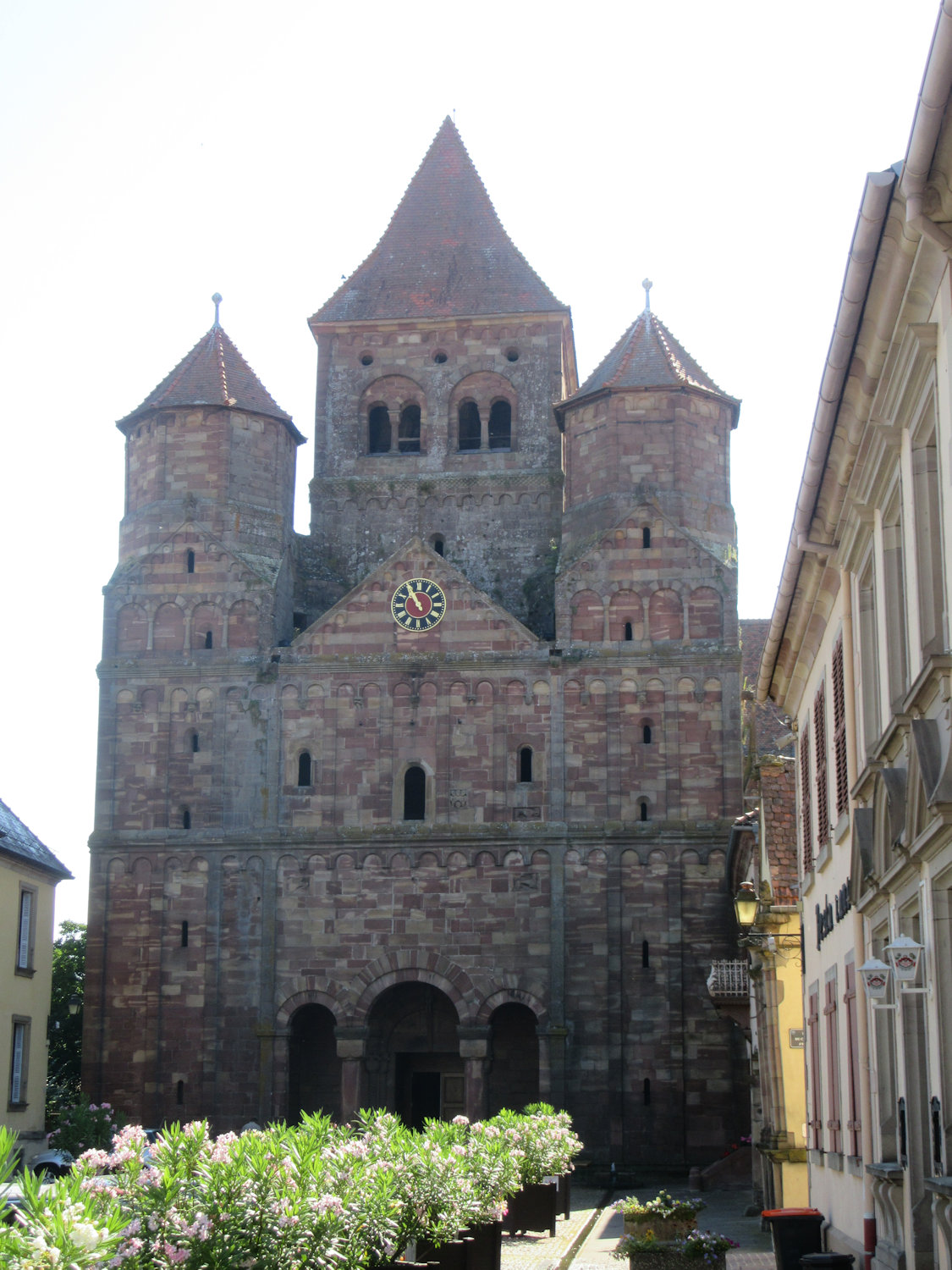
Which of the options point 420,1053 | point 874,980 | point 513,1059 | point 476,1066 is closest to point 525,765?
point 513,1059

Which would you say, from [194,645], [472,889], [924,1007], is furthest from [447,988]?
[924,1007]

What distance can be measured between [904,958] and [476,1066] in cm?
3118

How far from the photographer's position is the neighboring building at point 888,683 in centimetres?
1098

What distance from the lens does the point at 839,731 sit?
60.8 feet

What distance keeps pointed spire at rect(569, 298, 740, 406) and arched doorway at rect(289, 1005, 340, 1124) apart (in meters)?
17.7

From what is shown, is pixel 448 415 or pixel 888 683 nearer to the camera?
pixel 888 683

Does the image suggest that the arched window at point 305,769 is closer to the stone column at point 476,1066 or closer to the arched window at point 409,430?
the stone column at point 476,1066

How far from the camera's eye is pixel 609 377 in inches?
1889

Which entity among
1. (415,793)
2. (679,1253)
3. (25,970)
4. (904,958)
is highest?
(415,793)

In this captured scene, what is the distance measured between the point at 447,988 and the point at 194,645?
11075mm

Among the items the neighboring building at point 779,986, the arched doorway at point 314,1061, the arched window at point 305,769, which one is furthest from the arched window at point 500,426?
the neighboring building at point 779,986

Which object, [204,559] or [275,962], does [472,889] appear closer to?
[275,962]

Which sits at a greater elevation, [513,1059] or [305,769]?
[305,769]

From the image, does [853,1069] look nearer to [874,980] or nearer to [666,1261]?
[666,1261]
